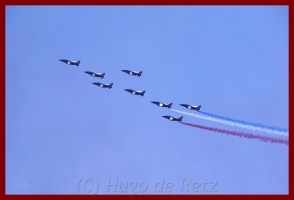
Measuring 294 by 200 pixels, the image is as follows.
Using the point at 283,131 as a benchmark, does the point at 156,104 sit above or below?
below

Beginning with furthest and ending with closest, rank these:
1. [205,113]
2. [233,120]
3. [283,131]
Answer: [205,113]
[233,120]
[283,131]

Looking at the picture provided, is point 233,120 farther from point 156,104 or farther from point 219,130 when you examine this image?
point 156,104

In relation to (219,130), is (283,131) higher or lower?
higher

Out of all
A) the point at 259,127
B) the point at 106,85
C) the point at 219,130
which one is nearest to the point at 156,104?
the point at 106,85

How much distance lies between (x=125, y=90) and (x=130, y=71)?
331 centimetres

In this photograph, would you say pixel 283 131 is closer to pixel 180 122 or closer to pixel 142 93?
pixel 180 122

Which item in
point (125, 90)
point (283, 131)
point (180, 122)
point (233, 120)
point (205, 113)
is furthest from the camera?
point (125, 90)

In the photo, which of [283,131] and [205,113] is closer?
[283,131]

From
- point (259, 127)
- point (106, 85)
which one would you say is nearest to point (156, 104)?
point (106, 85)

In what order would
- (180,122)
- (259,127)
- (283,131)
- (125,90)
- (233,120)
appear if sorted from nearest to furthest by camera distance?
(283,131)
(259,127)
(233,120)
(180,122)
(125,90)

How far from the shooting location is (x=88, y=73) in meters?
77.9

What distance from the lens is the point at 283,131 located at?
5181cm

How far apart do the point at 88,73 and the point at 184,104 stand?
18250 millimetres

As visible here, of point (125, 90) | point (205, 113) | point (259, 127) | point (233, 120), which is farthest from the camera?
point (125, 90)
